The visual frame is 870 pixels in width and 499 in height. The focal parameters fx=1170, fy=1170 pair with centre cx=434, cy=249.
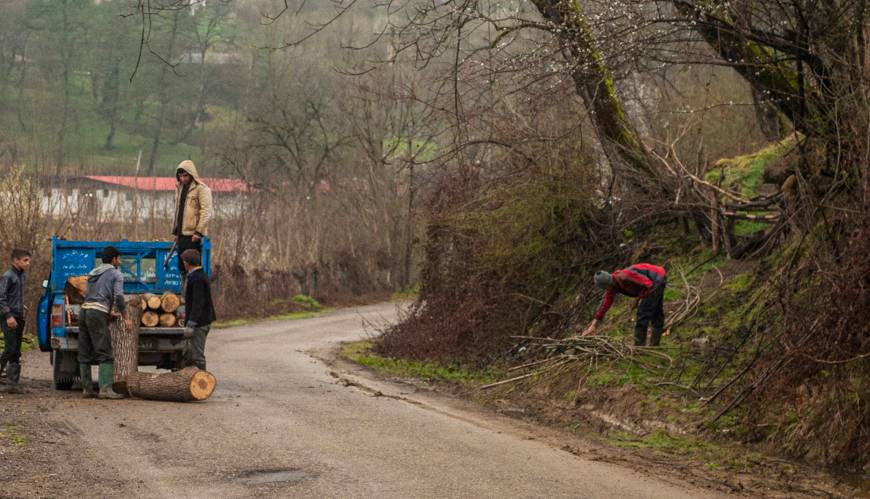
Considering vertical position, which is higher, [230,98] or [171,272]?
[230,98]

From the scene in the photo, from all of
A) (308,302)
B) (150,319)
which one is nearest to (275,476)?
(150,319)

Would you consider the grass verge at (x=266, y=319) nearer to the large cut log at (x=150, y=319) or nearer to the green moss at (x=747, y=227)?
the green moss at (x=747, y=227)

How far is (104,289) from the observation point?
585 inches

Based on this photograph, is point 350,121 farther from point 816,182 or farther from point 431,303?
point 816,182

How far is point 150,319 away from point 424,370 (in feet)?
22.4

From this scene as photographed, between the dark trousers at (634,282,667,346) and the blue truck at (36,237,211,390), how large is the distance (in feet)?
20.2

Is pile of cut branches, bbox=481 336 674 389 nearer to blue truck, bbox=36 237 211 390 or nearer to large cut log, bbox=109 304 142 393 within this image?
blue truck, bbox=36 237 211 390

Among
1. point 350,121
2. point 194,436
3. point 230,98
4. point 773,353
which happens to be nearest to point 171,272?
point 194,436

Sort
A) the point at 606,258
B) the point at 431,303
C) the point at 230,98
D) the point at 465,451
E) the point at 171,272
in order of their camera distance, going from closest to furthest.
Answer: the point at 465,451
the point at 171,272
the point at 606,258
the point at 431,303
the point at 230,98

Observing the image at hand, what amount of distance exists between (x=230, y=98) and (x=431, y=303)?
5902cm

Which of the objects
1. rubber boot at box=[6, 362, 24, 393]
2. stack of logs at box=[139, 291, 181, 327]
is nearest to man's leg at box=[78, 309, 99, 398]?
stack of logs at box=[139, 291, 181, 327]

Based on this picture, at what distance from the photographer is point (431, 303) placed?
24.3 metres

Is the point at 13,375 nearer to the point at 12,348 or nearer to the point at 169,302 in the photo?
the point at 12,348

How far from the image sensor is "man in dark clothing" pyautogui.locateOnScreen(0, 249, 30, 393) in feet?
50.4
